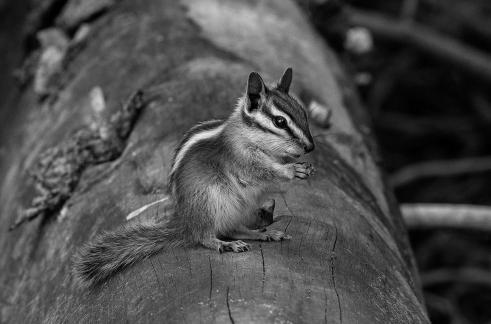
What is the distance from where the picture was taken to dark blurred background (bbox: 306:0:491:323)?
5.39m

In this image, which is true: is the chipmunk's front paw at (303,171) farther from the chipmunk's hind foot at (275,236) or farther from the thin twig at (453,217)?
the thin twig at (453,217)

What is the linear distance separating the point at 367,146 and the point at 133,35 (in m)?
1.38

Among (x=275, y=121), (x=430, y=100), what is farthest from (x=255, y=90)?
(x=430, y=100)

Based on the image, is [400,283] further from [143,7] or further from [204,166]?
[143,7]

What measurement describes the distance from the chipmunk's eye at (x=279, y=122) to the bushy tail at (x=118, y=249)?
0.52 metres

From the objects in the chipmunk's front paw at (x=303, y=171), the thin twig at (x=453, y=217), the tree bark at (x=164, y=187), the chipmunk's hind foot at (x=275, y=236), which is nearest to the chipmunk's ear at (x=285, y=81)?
the tree bark at (x=164, y=187)

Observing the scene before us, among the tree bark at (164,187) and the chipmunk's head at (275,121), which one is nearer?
the tree bark at (164,187)

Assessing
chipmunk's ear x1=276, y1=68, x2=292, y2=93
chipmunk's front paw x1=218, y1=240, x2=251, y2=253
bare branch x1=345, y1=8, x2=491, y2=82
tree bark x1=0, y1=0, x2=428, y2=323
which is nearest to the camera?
tree bark x1=0, y1=0, x2=428, y2=323

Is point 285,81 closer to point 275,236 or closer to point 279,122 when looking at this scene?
point 279,122

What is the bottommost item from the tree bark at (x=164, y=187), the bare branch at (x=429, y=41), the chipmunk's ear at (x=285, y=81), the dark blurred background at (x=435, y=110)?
the dark blurred background at (x=435, y=110)

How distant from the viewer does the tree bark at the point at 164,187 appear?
209 cm

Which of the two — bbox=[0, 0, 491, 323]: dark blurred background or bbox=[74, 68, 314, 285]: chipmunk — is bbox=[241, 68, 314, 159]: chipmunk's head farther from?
bbox=[0, 0, 491, 323]: dark blurred background

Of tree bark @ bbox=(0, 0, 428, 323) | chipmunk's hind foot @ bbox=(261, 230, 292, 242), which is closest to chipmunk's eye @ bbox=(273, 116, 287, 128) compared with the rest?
tree bark @ bbox=(0, 0, 428, 323)

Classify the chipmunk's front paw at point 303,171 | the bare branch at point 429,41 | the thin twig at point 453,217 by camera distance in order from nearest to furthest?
the chipmunk's front paw at point 303,171 < the thin twig at point 453,217 < the bare branch at point 429,41
